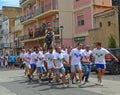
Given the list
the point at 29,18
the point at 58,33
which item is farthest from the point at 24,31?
the point at 58,33

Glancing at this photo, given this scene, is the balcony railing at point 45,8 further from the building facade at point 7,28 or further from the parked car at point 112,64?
the building facade at point 7,28

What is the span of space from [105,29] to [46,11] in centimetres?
1551

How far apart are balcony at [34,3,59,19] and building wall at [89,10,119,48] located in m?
10.5

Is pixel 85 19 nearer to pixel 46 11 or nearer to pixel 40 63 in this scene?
pixel 46 11

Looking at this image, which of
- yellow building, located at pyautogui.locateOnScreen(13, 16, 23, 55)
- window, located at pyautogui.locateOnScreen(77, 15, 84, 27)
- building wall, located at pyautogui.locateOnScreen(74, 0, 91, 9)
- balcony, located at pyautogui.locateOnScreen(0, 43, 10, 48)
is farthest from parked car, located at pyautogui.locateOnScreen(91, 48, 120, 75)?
balcony, located at pyautogui.locateOnScreen(0, 43, 10, 48)

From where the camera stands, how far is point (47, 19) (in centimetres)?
4959

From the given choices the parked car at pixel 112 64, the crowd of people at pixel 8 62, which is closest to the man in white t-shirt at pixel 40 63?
the parked car at pixel 112 64

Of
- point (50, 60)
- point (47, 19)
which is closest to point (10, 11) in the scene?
point (47, 19)

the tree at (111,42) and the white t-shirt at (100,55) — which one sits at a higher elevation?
the tree at (111,42)

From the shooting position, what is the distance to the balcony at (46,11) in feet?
150

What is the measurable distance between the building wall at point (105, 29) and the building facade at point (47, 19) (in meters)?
4.41

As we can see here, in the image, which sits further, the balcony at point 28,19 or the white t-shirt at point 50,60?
the balcony at point 28,19

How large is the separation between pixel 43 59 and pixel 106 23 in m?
16.9

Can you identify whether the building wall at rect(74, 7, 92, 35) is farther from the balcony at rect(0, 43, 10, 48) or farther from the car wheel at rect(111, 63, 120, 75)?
the balcony at rect(0, 43, 10, 48)
